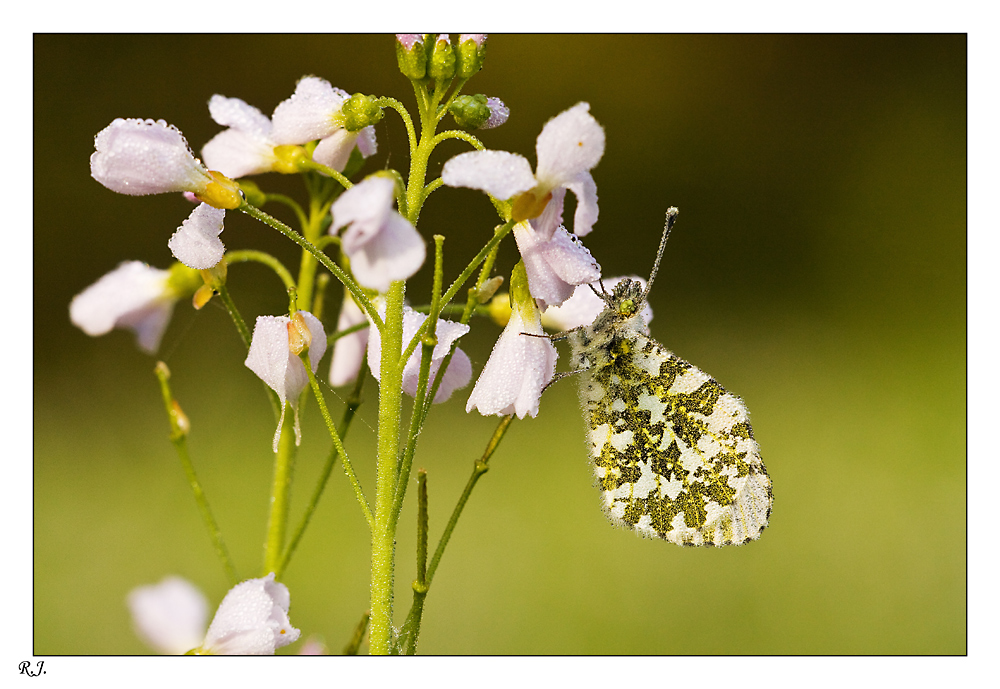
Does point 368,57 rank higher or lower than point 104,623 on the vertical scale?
higher

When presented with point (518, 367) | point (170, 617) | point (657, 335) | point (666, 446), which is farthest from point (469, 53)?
point (657, 335)

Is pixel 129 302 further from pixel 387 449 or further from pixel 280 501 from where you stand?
pixel 387 449

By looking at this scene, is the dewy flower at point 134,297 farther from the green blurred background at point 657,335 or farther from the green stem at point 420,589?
the green blurred background at point 657,335

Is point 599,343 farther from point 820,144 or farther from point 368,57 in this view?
point 820,144

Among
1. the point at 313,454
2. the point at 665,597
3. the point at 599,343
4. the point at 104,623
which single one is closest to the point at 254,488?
the point at 313,454

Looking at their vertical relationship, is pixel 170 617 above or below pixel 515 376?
below
